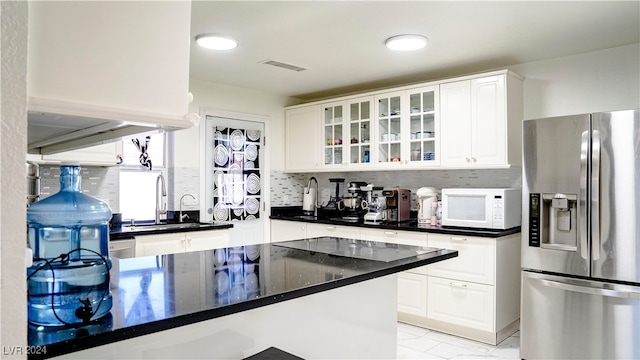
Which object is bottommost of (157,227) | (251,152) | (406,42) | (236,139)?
(157,227)

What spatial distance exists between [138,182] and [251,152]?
1308 millimetres

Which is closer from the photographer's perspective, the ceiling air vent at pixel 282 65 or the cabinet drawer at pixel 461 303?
the cabinet drawer at pixel 461 303

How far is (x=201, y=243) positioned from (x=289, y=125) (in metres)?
1.94

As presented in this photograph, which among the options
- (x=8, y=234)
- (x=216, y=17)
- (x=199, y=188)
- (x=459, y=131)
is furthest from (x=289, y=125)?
(x=8, y=234)

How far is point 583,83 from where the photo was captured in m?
3.58

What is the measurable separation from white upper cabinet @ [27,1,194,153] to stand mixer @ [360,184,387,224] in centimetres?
332

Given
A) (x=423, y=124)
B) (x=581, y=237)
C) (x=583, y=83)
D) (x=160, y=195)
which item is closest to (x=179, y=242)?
(x=160, y=195)

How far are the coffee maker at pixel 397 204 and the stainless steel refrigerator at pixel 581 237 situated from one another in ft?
4.42

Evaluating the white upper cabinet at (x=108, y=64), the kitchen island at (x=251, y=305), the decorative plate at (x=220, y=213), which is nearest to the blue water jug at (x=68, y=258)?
the kitchen island at (x=251, y=305)

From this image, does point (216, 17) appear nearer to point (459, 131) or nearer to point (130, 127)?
point (130, 127)

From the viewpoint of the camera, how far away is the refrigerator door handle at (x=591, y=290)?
2607 millimetres

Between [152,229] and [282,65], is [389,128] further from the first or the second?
[152,229]

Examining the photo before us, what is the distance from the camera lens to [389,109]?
4344 millimetres

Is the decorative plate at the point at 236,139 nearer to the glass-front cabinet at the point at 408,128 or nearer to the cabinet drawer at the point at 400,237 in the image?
the glass-front cabinet at the point at 408,128
